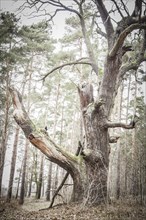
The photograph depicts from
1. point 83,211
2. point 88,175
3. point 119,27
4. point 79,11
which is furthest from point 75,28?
point 83,211

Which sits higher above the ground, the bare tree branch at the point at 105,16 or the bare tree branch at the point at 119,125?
the bare tree branch at the point at 105,16

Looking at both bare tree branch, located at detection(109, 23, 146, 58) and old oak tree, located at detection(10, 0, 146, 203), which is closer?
bare tree branch, located at detection(109, 23, 146, 58)

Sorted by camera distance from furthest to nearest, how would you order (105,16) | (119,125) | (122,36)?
1. (105,16)
2. (119,125)
3. (122,36)

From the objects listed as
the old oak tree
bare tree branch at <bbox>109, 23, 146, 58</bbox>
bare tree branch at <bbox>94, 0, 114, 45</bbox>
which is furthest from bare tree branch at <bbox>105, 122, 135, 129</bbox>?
bare tree branch at <bbox>94, 0, 114, 45</bbox>

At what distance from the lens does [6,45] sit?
12.9 meters

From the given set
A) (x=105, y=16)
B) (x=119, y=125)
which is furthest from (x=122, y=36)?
(x=119, y=125)

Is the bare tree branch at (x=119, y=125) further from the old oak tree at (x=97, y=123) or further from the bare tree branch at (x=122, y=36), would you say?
the bare tree branch at (x=122, y=36)

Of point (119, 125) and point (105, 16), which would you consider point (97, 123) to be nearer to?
point (119, 125)

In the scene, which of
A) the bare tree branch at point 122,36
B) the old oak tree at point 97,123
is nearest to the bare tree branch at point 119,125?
the old oak tree at point 97,123

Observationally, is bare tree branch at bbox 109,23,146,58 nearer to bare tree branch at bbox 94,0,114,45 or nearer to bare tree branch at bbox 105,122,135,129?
bare tree branch at bbox 94,0,114,45

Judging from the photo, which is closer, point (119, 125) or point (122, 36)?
point (122, 36)

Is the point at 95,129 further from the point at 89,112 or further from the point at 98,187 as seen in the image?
the point at 98,187

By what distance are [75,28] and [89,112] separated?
11631mm

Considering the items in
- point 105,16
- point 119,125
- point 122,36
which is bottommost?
point 119,125
